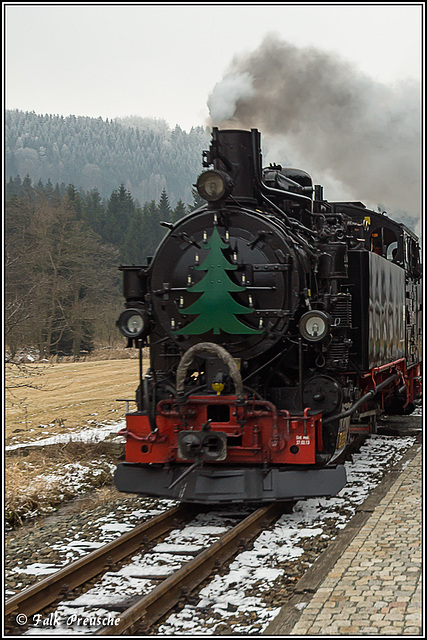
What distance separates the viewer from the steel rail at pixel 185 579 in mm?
4133

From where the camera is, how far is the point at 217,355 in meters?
6.82

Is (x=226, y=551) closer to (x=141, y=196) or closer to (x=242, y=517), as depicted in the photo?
(x=242, y=517)

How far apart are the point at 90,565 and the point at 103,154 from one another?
247 ft

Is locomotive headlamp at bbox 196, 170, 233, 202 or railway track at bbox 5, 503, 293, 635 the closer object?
railway track at bbox 5, 503, 293, 635

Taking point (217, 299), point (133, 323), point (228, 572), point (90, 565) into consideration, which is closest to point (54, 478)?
point (133, 323)

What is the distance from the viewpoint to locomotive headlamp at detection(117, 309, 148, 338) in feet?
24.4

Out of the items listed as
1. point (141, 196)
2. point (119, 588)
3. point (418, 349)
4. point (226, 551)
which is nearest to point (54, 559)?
point (119, 588)

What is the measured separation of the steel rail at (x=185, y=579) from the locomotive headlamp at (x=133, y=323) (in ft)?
6.99

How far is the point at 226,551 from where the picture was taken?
562 cm

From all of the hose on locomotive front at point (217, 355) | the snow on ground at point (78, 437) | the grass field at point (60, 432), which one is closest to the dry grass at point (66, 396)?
the grass field at point (60, 432)

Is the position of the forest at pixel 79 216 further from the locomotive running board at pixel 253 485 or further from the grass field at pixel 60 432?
the locomotive running board at pixel 253 485

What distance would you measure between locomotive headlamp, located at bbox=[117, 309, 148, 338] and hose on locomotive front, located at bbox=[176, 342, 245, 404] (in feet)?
2.49

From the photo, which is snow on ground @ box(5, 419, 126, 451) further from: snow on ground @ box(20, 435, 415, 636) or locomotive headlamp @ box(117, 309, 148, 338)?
snow on ground @ box(20, 435, 415, 636)

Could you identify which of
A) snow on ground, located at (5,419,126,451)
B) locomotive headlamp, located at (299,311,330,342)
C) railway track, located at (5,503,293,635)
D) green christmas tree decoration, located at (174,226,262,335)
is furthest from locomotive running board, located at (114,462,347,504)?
snow on ground, located at (5,419,126,451)
